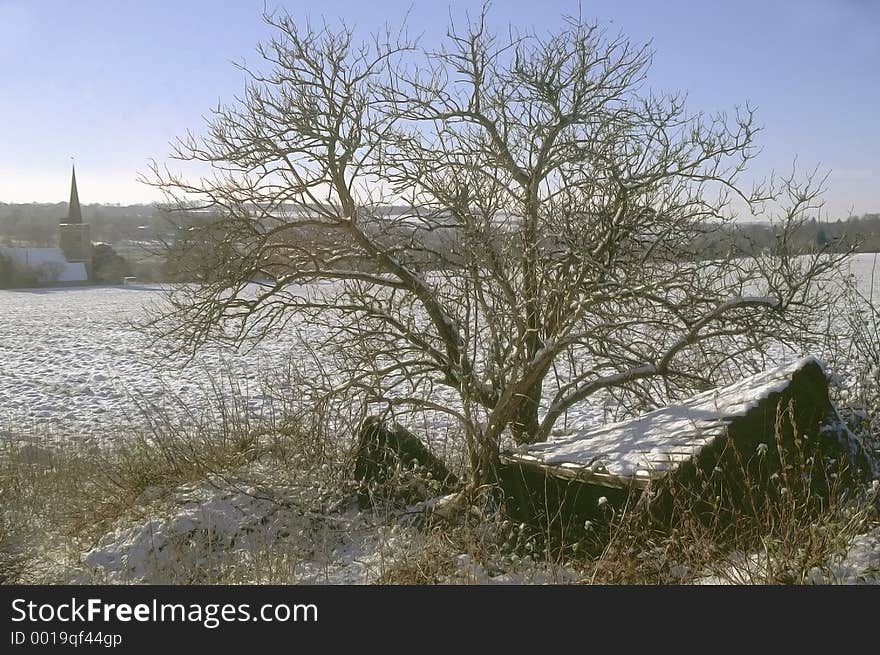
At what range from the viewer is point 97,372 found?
68.3 feet

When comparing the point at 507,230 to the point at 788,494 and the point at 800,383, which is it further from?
the point at 788,494

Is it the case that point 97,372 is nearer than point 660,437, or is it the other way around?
point 660,437

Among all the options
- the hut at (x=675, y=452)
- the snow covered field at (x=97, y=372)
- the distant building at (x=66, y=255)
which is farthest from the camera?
the distant building at (x=66, y=255)

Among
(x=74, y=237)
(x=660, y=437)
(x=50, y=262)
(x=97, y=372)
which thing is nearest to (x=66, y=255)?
(x=74, y=237)

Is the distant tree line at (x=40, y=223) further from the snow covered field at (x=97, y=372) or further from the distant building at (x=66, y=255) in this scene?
the snow covered field at (x=97, y=372)

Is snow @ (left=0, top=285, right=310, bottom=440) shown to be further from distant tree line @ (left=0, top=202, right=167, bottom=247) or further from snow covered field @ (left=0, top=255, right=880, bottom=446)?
distant tree line @ (left=0, top=202, right=167, bottom=247)

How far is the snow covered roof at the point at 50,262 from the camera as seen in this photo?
2296 inches

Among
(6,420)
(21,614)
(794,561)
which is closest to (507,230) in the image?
(794,561)

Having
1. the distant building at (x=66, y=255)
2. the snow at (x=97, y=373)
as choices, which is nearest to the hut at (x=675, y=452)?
the snow at (x=97, y=373)

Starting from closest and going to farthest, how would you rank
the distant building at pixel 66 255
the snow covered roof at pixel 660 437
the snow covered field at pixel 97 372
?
the snow covered roof at pixel 660 437
the snow covered field at pixel 97 372
the distant building at pixel 66 255

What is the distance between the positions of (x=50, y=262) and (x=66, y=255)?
456 inches

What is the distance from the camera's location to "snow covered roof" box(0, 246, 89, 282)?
58312 mm

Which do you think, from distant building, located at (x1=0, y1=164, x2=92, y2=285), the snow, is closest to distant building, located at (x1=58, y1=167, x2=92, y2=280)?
distant building, located at (x1=0, y1=164, x2=92, y2=285)

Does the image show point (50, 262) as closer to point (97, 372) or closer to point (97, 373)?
point (97, 372)
